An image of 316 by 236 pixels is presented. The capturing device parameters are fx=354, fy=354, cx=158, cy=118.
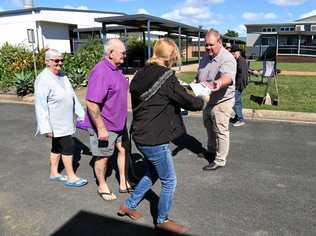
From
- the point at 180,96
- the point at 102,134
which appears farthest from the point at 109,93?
the point at 180,96

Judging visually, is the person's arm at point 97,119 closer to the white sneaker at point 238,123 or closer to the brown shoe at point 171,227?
the brown shoe at point 171,227

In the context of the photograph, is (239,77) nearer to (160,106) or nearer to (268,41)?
(160,106)

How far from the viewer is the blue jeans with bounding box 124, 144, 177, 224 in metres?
3.14

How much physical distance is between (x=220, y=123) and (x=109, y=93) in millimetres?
1846

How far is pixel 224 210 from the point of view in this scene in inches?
150

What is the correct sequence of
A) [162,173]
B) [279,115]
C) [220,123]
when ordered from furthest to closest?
[279,115], [220,123], [162,173]

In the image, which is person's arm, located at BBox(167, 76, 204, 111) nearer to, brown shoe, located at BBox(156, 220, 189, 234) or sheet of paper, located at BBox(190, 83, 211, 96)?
sheet of paper, located at BBox(190, 83, 211, 96)

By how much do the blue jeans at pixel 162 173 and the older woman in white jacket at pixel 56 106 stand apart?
1.39 metres

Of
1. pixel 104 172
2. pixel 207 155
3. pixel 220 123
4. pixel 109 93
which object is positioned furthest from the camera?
pixel 207 155

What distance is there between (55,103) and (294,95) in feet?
27.8

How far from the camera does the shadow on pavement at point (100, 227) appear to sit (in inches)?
135

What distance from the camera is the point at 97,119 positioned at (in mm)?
3547

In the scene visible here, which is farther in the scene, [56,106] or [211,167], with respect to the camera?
[211,167]

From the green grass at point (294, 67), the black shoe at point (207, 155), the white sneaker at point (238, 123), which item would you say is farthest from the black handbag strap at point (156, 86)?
the green grass at point (294, 67)
